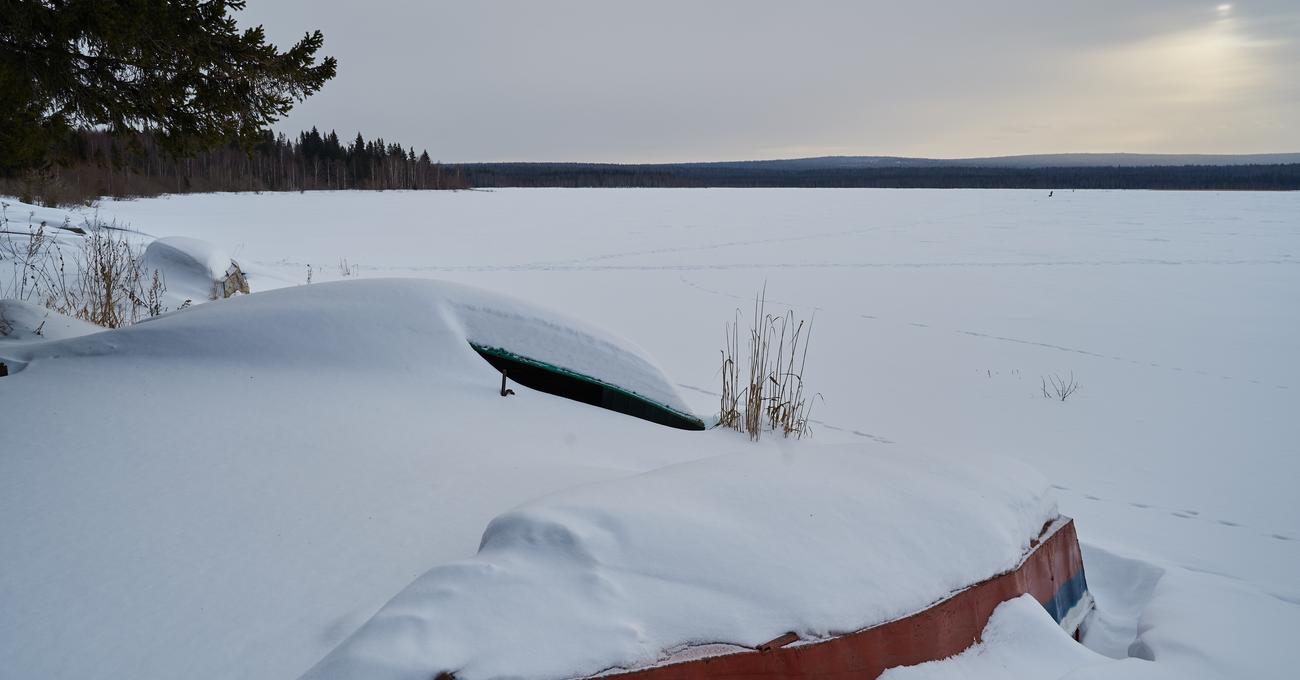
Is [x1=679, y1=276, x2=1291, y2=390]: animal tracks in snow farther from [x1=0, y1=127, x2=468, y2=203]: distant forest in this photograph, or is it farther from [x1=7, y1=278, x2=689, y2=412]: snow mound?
[x1=0, y1=127, x2=468, y2=203]: distant forest

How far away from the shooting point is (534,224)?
80.1ft

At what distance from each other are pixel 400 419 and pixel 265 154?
69.0 m

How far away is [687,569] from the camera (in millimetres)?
1595

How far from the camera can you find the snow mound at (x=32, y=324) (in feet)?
13.2

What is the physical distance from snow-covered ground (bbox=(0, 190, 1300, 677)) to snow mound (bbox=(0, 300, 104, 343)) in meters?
1.29

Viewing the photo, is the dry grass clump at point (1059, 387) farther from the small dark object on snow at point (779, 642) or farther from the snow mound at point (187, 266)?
the snow mound at point (187, 266)

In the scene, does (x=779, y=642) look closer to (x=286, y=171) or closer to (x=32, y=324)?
(x=32, y=324)

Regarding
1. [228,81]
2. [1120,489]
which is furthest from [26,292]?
[1120,489]

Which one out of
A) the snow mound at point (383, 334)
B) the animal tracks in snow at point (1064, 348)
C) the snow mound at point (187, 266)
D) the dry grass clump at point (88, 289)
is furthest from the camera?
the snow mound at point (187, 266)

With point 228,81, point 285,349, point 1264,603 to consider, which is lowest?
point 1264,603

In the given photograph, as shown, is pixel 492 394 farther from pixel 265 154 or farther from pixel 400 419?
pixel 265 154

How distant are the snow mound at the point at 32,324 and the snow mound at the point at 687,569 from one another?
11.9ft

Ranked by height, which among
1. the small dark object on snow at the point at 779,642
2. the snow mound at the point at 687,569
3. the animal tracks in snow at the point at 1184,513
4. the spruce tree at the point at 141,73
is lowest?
the animal tracks in snow at the point at 1184,513

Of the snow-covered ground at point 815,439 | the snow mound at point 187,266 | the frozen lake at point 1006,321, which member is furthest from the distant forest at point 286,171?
the snow-covered ground at point 815,439
